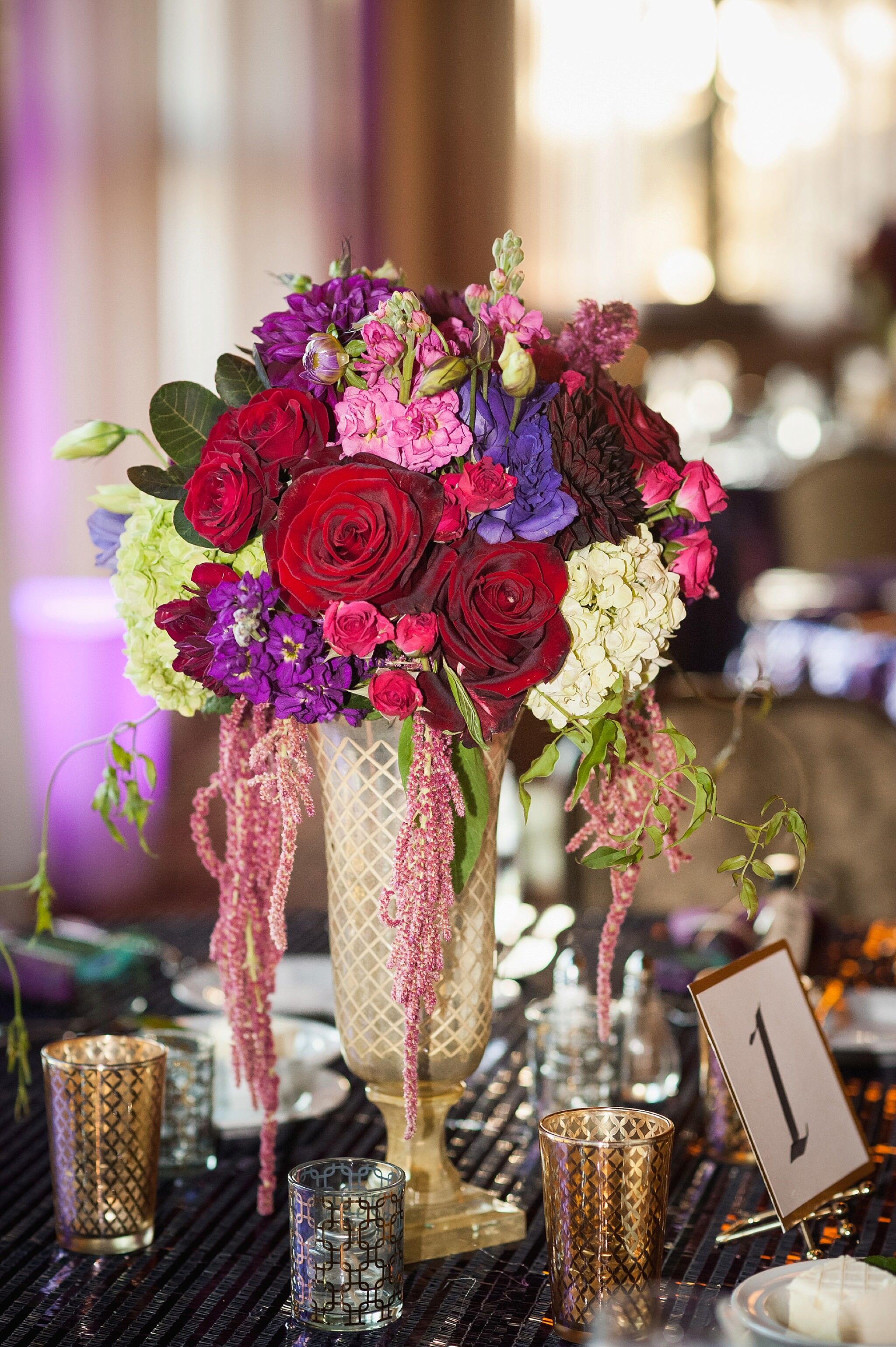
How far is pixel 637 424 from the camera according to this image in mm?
830

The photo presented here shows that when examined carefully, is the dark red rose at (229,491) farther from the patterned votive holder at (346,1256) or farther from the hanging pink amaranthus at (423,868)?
the patterned votive holder at (346,1256)

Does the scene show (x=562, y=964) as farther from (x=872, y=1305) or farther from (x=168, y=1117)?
(x=872, y=1305)

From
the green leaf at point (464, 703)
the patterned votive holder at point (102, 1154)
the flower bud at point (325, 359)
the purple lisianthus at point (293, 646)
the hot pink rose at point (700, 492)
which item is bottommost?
the patterned votive holder at point (102, 1154)

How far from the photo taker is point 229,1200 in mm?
956

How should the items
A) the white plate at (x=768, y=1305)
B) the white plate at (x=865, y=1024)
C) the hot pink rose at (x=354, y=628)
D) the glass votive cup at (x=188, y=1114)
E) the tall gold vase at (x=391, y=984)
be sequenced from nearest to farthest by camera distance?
the white plate at (x=768, y=1305), the hot pink rose at (x=354, y=628), the tall gold vase at (x=391, y=984), the glass votive cup at (x=188, y=1114), the white plate at (x=865, y=1024)

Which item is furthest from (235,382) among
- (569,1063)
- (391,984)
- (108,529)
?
(569,1063)

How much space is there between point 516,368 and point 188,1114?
56 cm

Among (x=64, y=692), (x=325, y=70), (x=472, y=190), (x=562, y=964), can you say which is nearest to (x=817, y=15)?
(x=472, y=190)

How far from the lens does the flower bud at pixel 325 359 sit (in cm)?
77

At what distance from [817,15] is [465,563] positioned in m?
6.50

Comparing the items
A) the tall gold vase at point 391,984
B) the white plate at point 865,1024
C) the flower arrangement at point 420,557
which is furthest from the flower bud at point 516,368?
the white plate at point 865,1024

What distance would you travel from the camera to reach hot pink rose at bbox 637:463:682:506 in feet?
2.68

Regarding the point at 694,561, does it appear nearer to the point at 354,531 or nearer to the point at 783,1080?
the point at 354,531

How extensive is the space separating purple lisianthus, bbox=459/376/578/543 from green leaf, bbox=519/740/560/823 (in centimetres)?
11
